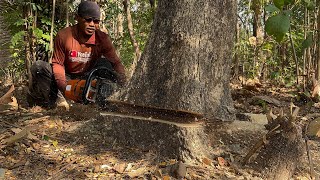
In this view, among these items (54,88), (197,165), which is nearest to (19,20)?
(54,88)

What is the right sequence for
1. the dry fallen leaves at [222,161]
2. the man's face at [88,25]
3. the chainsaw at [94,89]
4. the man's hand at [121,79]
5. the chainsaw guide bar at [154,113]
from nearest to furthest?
1. the dry fallen leaves at [222,161]
2. the chainsaw guide bar at [154,113]
3. the chainsaw at [94,89]
4. the man's hand at [121,79]
5. the man's face at [88,25]

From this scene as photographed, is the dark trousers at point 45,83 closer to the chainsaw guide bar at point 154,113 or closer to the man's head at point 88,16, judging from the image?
the man's head at point 88,16

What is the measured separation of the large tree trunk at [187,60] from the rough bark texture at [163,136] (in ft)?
0.40

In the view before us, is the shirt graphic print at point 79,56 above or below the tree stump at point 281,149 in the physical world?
above

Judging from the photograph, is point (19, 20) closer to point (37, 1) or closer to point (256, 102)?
point (37, 1)

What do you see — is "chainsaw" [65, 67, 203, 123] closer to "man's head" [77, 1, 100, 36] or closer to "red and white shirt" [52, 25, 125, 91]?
"red and white shirt" [52, 25, 125, 91]

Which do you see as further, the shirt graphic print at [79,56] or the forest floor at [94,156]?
the shirt graphic print at [79,56]

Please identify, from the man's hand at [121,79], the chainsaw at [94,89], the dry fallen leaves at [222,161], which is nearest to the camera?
the dry fallen leaves at [222,161]

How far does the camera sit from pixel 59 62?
3469 millimetres

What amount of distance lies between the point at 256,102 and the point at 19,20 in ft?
11.0

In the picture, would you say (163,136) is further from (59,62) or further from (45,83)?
(45,83)

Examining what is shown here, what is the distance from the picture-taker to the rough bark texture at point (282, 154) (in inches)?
77.5

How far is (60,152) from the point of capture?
7.39 feet

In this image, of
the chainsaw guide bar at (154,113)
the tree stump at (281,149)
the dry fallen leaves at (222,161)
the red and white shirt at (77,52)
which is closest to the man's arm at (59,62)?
the red and white shirt at (77,52)
